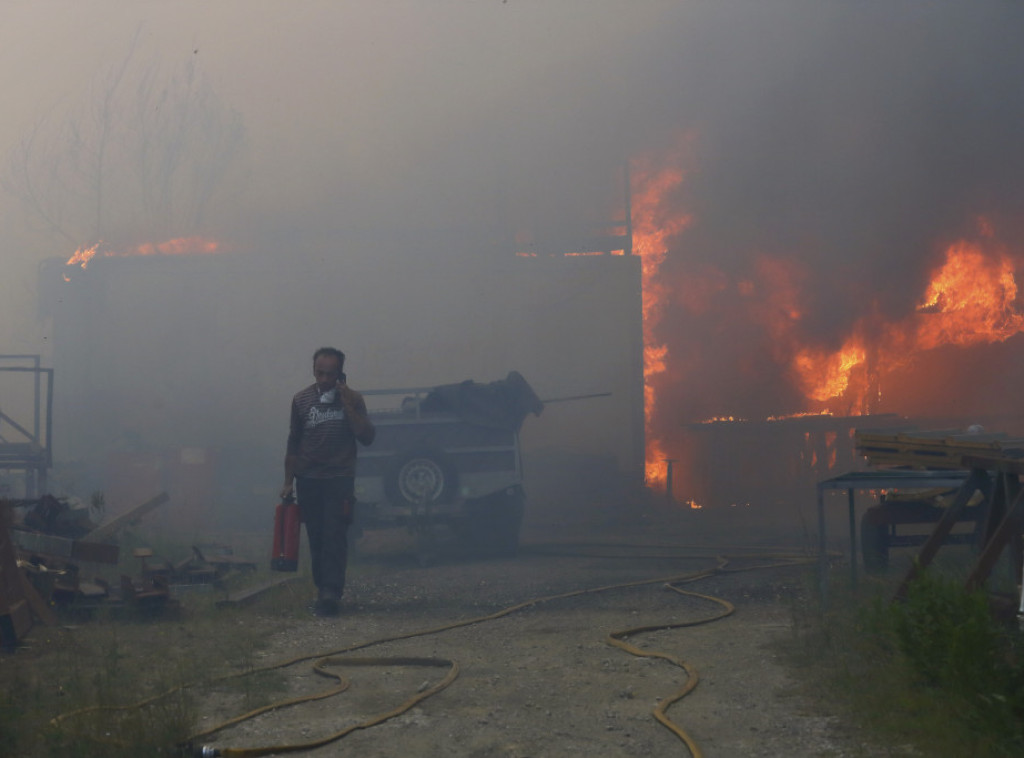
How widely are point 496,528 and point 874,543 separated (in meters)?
5.06

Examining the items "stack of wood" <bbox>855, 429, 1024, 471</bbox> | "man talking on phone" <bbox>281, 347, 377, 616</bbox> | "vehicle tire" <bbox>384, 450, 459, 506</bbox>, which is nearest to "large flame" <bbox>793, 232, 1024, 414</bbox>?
"vehicle tire" <bbox>384, 450, 459, 506</bbox>

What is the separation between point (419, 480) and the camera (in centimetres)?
1147

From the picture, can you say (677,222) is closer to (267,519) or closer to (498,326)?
(498,326)

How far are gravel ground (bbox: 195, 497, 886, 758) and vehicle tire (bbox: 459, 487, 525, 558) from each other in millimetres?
1238

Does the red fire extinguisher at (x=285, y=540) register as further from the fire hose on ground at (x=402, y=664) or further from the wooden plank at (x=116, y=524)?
the wooden plank at (x=116, y=524)

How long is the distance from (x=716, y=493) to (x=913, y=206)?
8.67 meters

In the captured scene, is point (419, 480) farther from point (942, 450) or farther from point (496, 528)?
point (942, 450)

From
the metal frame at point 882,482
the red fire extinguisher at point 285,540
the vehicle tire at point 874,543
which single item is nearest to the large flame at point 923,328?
the vehicle tire at point 874,543

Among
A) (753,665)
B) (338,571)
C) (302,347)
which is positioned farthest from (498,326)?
(753,665)

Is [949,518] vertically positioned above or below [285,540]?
above

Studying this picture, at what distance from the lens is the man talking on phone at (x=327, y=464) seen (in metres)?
7.53

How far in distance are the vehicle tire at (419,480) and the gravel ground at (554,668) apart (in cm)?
113

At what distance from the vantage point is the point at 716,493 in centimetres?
1875

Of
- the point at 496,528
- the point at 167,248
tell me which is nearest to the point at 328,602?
the point at 496,528
